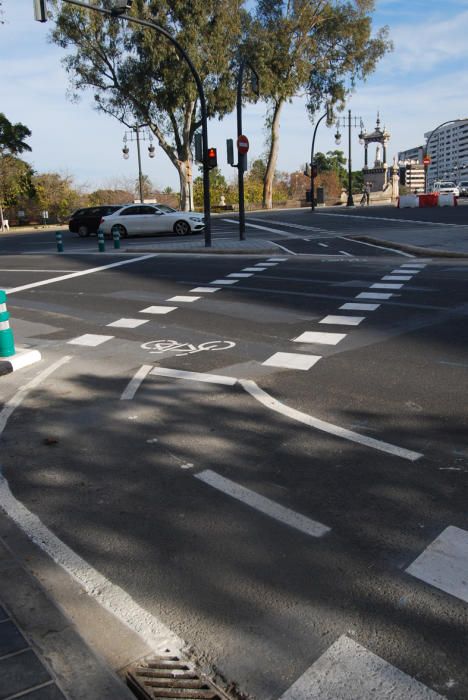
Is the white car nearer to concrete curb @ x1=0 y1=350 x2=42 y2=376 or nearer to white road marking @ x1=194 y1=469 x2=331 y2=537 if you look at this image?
concrete curb @ x1=0 y1=350 x2=42 y2=376

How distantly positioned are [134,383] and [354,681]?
476cm

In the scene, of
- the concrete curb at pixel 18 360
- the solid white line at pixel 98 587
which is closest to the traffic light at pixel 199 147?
the concrete curb at pixel 18 360

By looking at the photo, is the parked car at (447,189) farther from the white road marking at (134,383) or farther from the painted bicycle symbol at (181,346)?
the white road marking at (134,383)

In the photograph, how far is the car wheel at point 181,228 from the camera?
3053 centimetres

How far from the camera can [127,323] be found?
406 inches

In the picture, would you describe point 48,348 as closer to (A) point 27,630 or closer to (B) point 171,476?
(B) point 171,476

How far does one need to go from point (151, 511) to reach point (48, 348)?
5.46m

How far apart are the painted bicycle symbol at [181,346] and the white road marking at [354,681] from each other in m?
5.78

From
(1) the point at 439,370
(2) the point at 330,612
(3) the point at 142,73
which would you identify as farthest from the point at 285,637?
(3) the point at 142,73

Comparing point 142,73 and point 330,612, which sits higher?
point 142,73

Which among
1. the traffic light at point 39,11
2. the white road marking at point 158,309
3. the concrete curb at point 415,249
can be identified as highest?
the traffic light at point 39,11

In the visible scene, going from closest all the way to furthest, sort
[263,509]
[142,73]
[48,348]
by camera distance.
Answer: [263,509]
[48,348]
[142,73]

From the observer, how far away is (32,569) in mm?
3350

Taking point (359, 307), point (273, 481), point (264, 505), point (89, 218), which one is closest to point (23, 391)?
point (273, 481)
